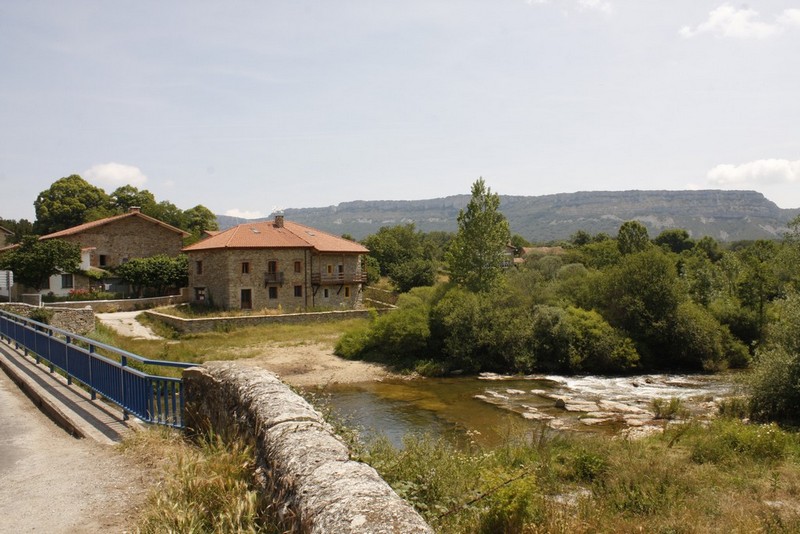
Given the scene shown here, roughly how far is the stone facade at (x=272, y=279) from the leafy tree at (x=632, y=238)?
1058 inches

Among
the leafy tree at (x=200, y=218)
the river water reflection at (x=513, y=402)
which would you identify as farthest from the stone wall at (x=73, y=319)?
the leafy tree at (x=200, y=218)

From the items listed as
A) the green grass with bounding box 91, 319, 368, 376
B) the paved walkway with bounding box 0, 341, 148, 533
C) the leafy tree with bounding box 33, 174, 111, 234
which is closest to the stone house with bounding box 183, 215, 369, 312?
the green grass with bounding box 91, 319, 368, 376

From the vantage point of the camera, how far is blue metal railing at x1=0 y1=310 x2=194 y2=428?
8.17 meters

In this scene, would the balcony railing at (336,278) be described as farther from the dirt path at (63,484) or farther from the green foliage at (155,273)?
the dirt path at (63,484)

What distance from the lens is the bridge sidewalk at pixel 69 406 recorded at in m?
8.46

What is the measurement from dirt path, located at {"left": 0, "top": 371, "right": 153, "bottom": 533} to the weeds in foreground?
0.38 m

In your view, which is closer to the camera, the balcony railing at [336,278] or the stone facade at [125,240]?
the balcony railing at [336,278]

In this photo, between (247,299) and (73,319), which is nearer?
(73,319)

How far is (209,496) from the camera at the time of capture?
5.48 m

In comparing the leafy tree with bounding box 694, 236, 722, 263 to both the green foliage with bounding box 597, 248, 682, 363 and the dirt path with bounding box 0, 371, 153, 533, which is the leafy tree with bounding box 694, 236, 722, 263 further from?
the dirt path with bounding box 0, 371, 153, 533

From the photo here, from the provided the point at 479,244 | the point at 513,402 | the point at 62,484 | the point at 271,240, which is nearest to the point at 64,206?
the point at 271,240

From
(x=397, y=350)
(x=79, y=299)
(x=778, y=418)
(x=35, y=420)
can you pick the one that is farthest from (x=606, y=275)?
(x=79, y=299)

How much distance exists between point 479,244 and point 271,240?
16.0 meters

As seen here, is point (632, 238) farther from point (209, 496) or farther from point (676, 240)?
point (209, 496)
